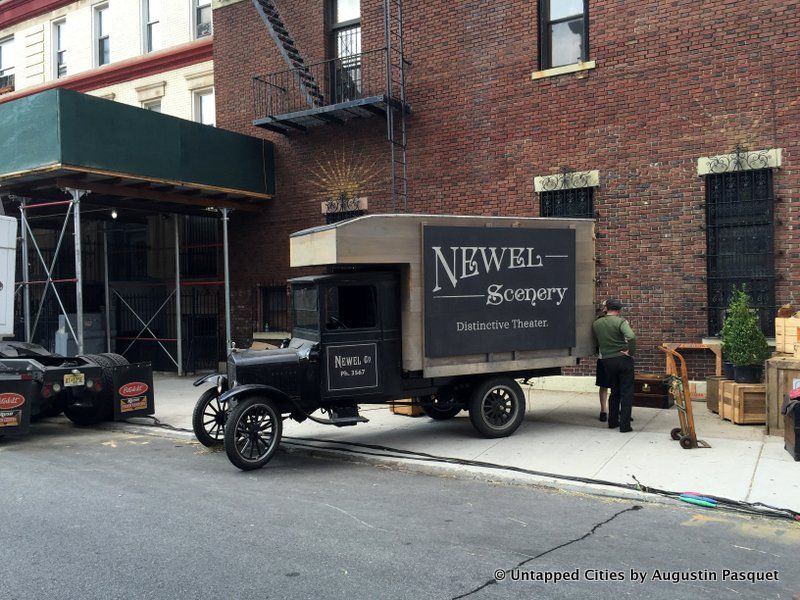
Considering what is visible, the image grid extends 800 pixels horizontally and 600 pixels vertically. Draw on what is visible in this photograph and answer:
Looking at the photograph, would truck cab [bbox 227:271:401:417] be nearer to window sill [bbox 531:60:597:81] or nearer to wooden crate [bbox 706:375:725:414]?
wooden crate [bbox 706:375:725:414]

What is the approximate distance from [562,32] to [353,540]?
11.1 metres

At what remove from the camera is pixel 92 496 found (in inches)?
271

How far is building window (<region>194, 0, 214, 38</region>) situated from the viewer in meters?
19.0

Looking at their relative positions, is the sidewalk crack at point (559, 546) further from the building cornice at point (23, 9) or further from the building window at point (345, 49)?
the building cornice at point (23, 9)

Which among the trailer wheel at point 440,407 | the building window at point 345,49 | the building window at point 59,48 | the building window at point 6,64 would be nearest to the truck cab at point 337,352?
the trailer wheel at point 440,407

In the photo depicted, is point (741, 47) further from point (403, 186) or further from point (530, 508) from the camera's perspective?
point (530, 508)

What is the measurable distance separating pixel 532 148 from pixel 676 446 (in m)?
6.85

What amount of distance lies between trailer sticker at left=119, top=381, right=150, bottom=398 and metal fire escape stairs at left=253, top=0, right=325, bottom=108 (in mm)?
7612

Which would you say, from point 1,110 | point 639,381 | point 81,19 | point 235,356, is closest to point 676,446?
point 639,381

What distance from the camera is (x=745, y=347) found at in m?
9.59

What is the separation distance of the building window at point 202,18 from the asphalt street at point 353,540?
1462cm

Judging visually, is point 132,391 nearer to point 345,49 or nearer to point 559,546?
point 559,546

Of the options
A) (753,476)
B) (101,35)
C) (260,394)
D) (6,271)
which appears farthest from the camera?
(101,35)

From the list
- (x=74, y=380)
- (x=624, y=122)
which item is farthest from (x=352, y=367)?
(x=624, y=122)
